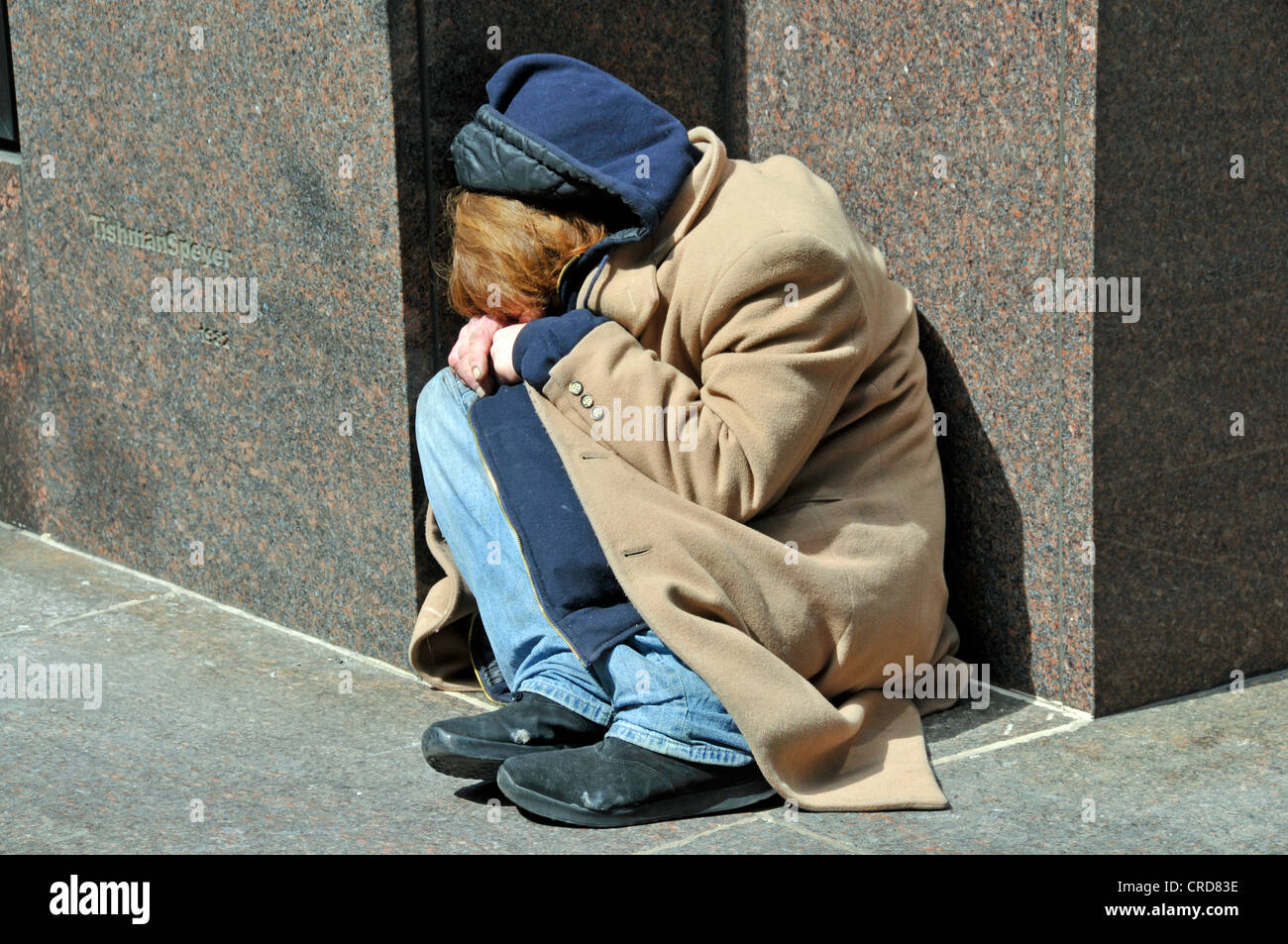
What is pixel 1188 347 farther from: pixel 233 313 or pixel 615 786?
pixel 233 313

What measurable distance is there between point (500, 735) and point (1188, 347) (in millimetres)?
1667

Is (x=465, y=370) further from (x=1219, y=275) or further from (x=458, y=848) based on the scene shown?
(x=1219, y=275)

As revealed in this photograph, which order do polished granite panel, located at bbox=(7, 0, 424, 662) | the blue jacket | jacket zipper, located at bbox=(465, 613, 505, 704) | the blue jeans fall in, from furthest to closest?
polished granite panel, located at bbox=(7, 0, 424, 662) < jacket zipper, located at bbox=(465, 613, 505, 704) < the blue jacket < the blue jeans

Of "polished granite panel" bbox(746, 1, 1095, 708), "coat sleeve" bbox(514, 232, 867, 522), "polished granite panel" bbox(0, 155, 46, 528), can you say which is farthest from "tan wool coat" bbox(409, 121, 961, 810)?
"polished granite panel" bbox(0, 155, 46, 528)

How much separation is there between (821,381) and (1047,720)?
3.05 feet

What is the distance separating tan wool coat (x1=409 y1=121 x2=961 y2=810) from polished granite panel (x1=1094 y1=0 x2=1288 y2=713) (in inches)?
16.7

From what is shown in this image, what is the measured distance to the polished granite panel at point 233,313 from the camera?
387 centimetres

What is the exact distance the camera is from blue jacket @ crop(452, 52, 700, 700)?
3279 millimetres

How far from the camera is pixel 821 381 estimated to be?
10.6ft

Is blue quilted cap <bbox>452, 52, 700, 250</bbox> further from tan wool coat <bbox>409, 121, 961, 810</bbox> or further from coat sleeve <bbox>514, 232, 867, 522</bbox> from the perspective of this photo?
coat sleeve <bbox>514, 232, 867, 522</bbox>

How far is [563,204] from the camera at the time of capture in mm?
3387

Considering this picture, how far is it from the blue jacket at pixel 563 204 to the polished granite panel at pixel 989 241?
22.2 inches

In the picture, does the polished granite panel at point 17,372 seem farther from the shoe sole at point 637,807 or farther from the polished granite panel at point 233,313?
the shoe sole at point 637,807

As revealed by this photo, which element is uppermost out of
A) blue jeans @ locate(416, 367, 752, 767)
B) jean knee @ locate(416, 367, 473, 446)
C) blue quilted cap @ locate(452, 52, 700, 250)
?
blue quilted cap @ locate(452, 52, 700, 250)
